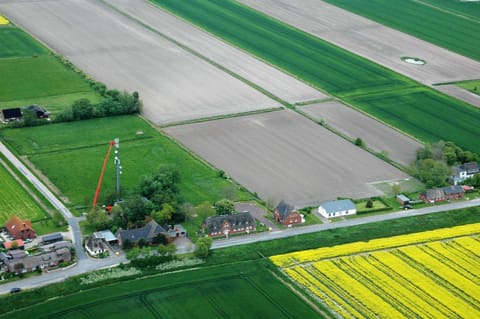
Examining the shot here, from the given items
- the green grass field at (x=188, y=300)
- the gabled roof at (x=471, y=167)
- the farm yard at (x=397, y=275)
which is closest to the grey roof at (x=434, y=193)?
the farm yard at (x=397, y=275)

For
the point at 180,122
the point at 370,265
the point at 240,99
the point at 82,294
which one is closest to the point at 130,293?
the point at 82,294

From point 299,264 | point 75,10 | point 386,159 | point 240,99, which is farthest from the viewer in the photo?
point 75,10

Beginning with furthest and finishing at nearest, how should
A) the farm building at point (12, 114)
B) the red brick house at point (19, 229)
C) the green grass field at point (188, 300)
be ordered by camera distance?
the farm building at point (12, 114) → the red brick house at point (19, 229) → the green grass field at point (188, 300)

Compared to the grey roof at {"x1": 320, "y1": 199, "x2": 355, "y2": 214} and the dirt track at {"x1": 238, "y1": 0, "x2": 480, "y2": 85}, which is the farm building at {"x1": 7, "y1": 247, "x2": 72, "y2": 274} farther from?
the dirt track at {"x1": 238, "y1": 0, "x2": 480, "y2": 85}

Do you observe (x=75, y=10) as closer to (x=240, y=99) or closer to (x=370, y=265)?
(x=240, y=99)

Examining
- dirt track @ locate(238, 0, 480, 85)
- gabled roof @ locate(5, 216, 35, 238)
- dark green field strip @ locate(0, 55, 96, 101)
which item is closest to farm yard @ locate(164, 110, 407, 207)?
dark green field strip @ locate(0, 55, 96, 101)

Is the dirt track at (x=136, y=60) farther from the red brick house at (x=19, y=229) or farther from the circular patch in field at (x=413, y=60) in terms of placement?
the red brick house at (x=19, y=229)
